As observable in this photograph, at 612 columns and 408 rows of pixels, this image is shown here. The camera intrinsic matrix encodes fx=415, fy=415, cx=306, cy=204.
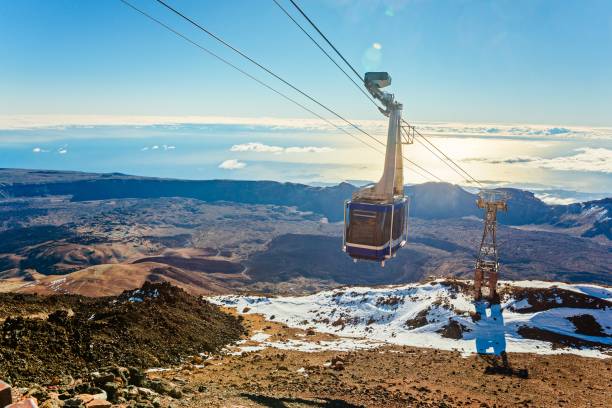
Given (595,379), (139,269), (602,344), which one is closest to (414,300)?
(602,344)

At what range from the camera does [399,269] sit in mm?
153375

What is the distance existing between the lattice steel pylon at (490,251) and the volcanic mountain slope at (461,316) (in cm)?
130

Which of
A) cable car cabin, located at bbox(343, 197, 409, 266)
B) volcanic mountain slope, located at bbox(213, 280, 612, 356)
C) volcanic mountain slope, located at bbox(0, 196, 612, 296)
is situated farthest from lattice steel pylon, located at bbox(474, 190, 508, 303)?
volcanic mountain slope, located at bbox(0, 196, 612, 296)

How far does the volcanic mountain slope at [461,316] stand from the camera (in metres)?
30.2

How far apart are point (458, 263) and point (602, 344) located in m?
129

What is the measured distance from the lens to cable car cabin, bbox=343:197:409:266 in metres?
22.6

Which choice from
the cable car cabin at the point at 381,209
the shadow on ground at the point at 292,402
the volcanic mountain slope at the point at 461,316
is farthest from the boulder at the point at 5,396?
the volcanic mountain slope at the point at 461,316

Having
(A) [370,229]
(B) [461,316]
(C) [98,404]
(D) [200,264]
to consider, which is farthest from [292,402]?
(D) [200,264]

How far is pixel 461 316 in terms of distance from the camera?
113 feet

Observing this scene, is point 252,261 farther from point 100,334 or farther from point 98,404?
point 98,404

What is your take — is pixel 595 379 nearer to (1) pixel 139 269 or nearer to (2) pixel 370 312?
(2) pixel 370 312

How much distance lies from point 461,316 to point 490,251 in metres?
8.11

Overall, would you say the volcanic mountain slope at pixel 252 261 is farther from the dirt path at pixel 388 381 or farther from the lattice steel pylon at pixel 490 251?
the lattice steel pylon at pixel 490 251

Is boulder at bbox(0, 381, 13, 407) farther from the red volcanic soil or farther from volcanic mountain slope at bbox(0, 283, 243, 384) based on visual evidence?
the red volcanic soil
